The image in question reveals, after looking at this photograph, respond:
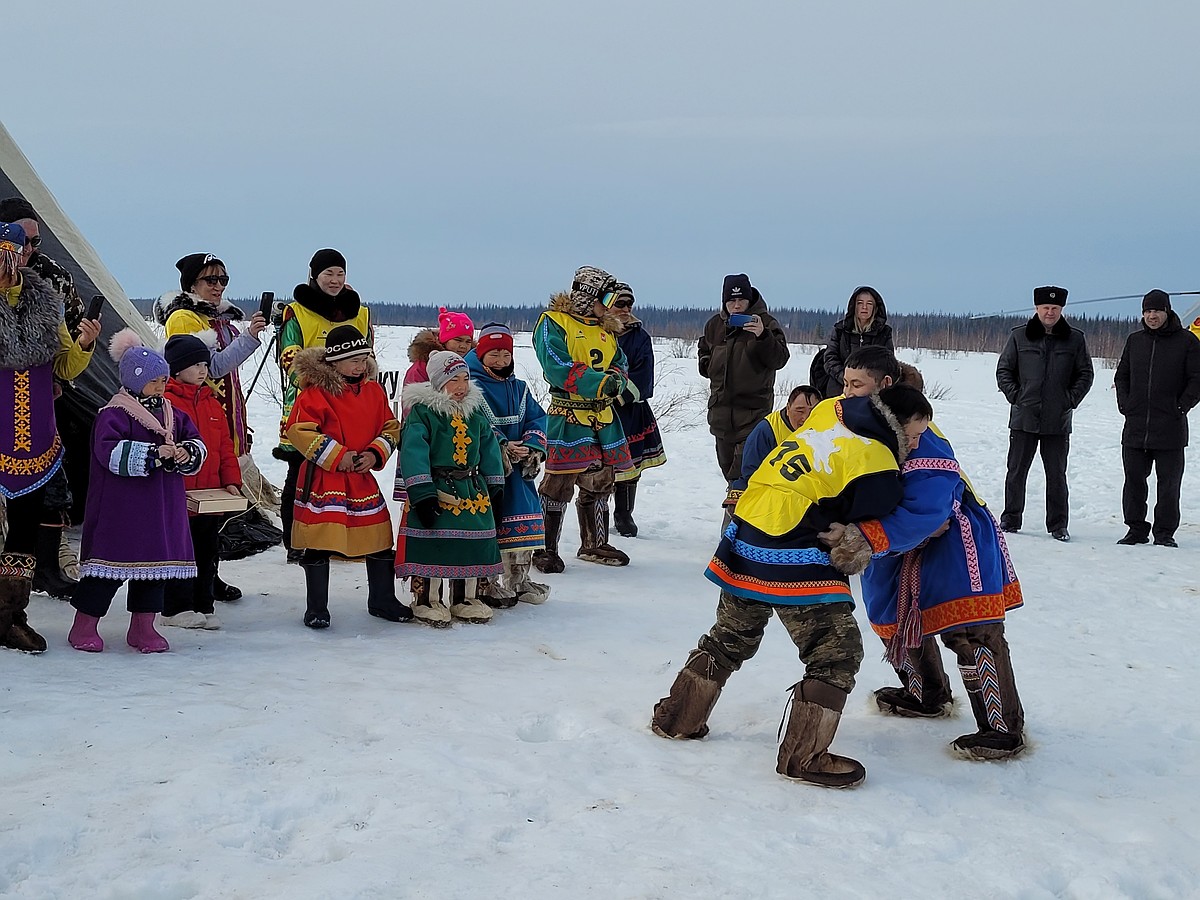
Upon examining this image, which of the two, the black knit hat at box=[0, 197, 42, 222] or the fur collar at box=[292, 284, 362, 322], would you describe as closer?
the black knit hat at box=[0, 197, 42, 222]

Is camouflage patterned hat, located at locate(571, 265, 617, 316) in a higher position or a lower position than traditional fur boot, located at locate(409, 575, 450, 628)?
higher

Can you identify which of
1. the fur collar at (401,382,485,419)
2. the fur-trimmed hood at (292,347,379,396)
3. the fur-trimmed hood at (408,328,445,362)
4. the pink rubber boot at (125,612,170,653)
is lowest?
the pink rubber boot at (125,612,170,653)

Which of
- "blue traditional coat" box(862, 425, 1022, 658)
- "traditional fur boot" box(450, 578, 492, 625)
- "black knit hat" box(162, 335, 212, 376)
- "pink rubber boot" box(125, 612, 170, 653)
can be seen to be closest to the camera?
"blue traditional coat" box(862, 425, 1022, 658)

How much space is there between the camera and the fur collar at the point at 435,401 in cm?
550

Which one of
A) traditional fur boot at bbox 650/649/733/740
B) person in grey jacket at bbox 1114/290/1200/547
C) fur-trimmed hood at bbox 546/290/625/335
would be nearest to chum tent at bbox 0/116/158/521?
fur-trimmed hood at bbox 546/290/625/335

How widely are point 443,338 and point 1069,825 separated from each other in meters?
3.84

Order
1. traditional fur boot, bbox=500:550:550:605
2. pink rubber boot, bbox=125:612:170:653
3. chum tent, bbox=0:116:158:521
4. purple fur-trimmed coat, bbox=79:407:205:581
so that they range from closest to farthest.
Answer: purple fur-trimmed coat, bbox=79:407:205:581 < pink rubber boot, bbox=125:612:170:653 < traditional fur boot, bbox=500:550:550:605 < chum tent, bbox=0:116:158:521

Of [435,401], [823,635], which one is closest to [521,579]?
[435,401]

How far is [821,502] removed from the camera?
12.1ft

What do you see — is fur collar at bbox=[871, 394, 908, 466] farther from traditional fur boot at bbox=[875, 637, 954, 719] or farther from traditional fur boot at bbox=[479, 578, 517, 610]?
traditional fur boot at bbox=[479, 578, 517, 610]

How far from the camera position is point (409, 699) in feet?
13.9

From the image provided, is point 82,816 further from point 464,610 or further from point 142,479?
point 464,610

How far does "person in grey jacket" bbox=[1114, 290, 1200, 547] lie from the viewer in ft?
27.8

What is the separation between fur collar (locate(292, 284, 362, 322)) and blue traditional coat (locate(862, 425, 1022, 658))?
3.28m
